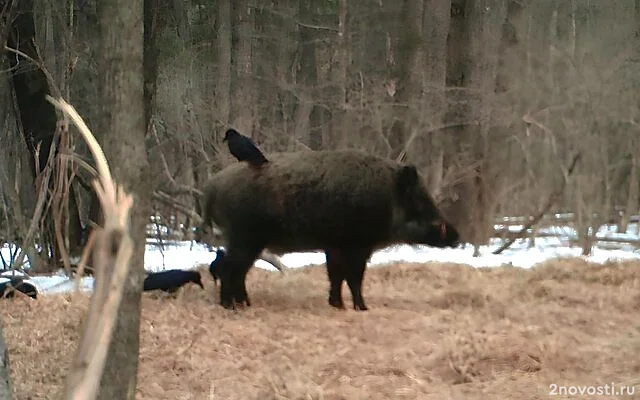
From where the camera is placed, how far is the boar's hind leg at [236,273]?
6.77 m

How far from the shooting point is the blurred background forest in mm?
11125

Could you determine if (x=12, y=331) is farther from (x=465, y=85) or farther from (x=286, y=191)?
(x=465, y=85)

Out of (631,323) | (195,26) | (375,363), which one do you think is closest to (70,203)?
(195,26)

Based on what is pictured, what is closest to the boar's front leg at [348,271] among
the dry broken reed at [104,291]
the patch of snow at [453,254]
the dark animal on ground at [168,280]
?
the dark animal on ground at [168,280]

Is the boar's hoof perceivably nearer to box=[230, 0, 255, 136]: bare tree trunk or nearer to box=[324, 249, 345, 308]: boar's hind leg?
box=[324, 249, 345, 308]: boar's hind leg

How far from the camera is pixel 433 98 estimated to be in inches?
459

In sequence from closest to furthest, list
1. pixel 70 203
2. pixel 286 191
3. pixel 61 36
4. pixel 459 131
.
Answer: pixel 286 191 → pixel 61 36 → pixel 70 203 → pixel 459 131

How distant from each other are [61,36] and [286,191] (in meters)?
4.00

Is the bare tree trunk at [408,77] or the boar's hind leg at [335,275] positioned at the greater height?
the bare tree trunk at [408,77]

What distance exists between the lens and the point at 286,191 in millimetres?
6820

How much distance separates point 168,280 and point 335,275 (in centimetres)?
154

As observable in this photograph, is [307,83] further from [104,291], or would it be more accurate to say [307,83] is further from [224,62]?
[104,291]

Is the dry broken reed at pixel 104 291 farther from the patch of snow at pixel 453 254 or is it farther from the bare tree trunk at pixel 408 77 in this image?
the bare tree trunk at pixel 408 77

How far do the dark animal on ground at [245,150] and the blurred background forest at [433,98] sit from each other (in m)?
3.33
